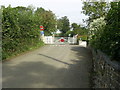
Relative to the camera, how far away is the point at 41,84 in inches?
217

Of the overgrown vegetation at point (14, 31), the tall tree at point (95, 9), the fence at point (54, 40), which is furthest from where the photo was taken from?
the fence at point (54, 40)

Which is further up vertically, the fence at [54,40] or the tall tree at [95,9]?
the tall tree at [95,9]

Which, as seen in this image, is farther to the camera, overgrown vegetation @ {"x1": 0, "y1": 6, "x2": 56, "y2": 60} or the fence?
the fence

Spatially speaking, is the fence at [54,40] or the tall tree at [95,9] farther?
the fence at [54,40]

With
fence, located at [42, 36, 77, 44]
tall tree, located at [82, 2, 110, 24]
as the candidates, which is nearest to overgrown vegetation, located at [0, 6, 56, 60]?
tall tree, located at [82, 2, 110, 24]

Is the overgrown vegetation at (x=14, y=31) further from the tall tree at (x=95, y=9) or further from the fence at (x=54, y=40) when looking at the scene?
the fence at (x=54, y=40)

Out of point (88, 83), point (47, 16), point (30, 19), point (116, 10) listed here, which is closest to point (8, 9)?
point (30, 19)

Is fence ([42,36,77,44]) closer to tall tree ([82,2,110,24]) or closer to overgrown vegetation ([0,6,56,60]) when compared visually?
tall tree ([82,2,110,24])

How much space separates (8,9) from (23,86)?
24.1ft

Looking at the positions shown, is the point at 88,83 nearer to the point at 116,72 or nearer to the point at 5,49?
the point at 116,72

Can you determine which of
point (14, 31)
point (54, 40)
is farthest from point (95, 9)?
point (54, 40)

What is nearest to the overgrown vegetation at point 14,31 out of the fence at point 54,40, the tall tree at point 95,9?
the tall tree at point 95,9

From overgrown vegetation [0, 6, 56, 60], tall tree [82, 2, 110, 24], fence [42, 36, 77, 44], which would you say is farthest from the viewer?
fence [42, 36, 77, 44]

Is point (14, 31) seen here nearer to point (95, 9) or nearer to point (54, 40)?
point (95, 9)
